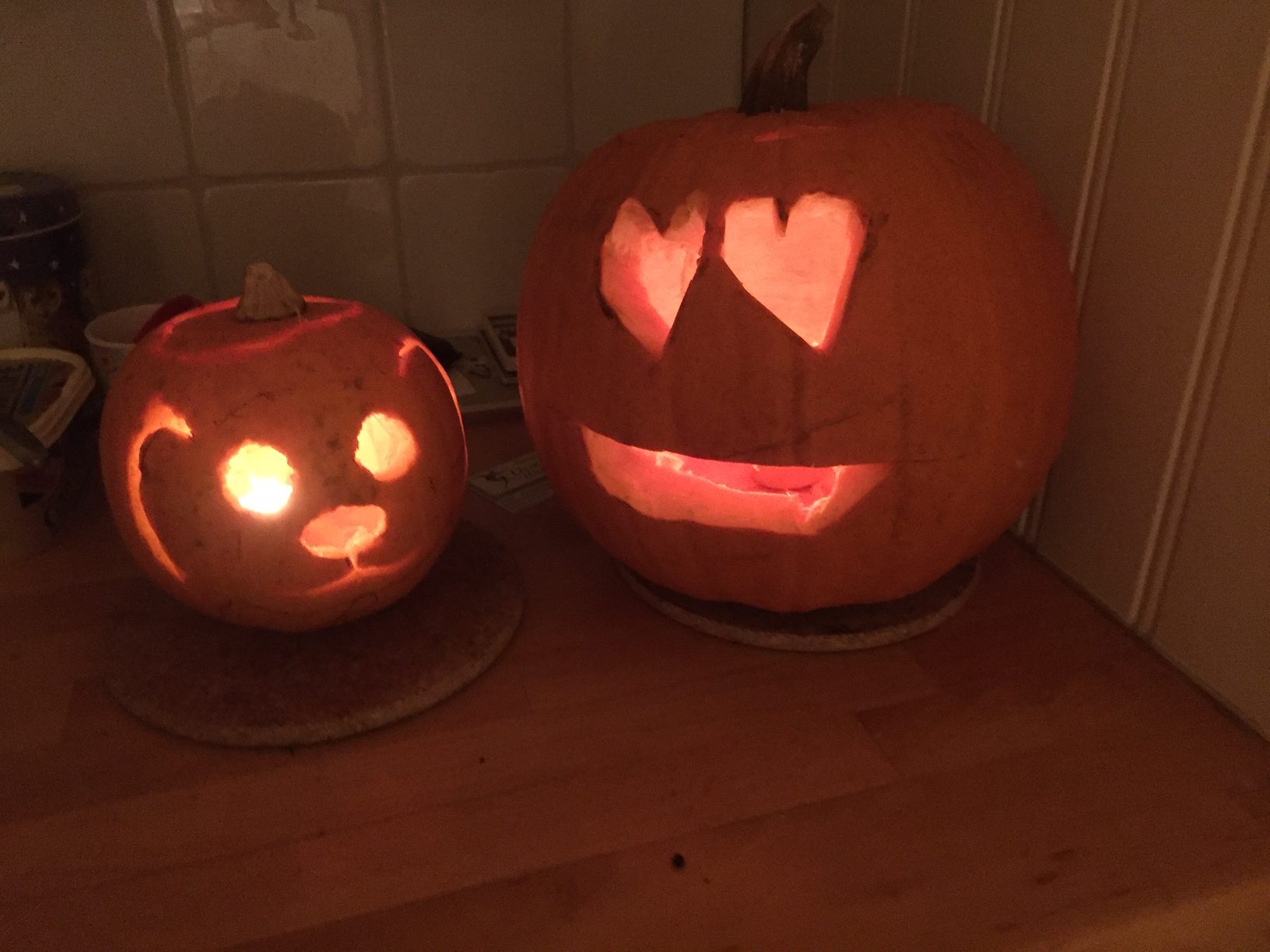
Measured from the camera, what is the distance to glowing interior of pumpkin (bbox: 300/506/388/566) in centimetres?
57

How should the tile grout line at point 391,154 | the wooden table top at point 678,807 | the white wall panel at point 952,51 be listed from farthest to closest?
the tile grout line at point 391,154 → the white wall panel at point 952,51 → the wooden table top at point 678,807

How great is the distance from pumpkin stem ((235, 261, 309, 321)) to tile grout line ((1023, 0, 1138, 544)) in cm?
51

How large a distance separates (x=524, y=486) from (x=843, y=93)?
0.50 m

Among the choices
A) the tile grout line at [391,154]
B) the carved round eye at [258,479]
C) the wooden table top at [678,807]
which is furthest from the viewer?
the tile grout line at [391,154]

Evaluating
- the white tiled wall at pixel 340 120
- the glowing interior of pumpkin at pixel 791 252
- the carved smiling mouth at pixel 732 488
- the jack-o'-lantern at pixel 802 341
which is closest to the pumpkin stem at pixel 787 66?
the jack-o'-lantern at pixel 802 341

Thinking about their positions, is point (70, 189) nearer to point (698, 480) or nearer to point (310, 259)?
point (310, 259)

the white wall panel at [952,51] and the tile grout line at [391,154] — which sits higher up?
the white wall panel at [952,51]

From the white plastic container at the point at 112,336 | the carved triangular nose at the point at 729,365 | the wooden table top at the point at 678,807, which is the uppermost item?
the carved triangular nose at the point at 729,365

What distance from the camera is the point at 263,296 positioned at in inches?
22.9

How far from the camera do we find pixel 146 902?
18.2 inches

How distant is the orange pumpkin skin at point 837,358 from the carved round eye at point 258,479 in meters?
0.17

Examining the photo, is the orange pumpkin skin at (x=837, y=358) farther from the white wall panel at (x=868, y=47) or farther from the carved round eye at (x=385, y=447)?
the white wall panel at (x=868, y=47)

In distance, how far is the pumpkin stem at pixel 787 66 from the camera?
595mm

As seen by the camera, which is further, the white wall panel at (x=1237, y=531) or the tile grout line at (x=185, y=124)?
the tile grout line at (x=185, y=124)
